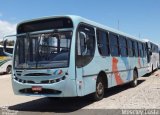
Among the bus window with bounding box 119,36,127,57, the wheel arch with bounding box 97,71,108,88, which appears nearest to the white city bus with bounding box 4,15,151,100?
the wheel arch with bounding box 97,71,108,88

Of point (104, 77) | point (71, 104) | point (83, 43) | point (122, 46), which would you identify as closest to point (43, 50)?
point (83, 43)

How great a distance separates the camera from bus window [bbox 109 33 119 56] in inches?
562

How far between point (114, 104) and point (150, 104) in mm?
1180

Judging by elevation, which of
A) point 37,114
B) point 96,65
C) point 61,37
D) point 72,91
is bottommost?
point 37,114

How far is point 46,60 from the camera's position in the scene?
1081cm

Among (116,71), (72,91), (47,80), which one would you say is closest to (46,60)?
(47,80)

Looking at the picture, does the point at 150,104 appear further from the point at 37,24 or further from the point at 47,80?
the point at 37,24

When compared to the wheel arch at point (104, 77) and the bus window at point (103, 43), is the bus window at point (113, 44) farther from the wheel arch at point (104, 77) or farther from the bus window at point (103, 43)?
the wheel arch at point (104, 77)

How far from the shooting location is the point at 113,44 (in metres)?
14.6

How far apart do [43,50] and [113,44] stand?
4.41 metres

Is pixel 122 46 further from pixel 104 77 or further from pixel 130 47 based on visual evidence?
pixel 104 77

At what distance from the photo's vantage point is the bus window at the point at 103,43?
1274 cm

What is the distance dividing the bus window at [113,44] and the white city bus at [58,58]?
158 centimetres

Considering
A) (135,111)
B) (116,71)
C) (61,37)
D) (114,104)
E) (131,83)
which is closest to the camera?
(135,111)
